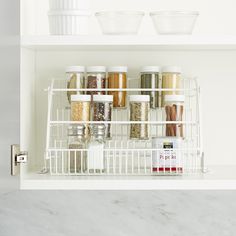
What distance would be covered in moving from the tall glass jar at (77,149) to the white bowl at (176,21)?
1.21 ft

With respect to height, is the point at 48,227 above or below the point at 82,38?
below

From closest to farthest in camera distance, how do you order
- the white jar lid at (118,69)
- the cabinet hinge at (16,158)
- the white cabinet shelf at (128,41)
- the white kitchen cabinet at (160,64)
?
the cabinet hinge at (16,158), the white cabinet shelf at (128,41), the white jar lid at (118,69), the white kitchen cabinet at (160,64)

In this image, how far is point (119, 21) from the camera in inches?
81.0

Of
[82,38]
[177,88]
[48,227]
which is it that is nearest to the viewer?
[82,38]

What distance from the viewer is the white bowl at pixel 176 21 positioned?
2041mm

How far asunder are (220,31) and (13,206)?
0.86 meters

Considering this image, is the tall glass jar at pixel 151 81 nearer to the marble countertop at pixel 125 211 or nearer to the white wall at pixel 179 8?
the white wall at pixel 179 8

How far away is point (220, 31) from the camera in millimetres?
2271

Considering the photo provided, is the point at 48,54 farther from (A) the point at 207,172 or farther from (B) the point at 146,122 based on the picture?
(A) the point at 207,172

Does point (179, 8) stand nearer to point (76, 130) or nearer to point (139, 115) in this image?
point (139, 115)

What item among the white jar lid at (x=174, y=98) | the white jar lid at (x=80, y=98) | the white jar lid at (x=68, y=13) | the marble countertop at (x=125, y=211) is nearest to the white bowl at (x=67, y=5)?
the white jar lid at (x=68, y=13)

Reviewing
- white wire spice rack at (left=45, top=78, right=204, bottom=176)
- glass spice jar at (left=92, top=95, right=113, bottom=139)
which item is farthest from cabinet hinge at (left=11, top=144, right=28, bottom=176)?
glass spice jar at (left=92, top=95, right=113, bottom=139)

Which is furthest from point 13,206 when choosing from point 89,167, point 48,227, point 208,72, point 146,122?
point 208,72

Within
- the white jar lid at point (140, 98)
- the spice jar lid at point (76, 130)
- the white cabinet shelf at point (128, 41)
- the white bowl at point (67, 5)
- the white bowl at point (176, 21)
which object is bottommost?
the spice jar lid at point (76, 130)
